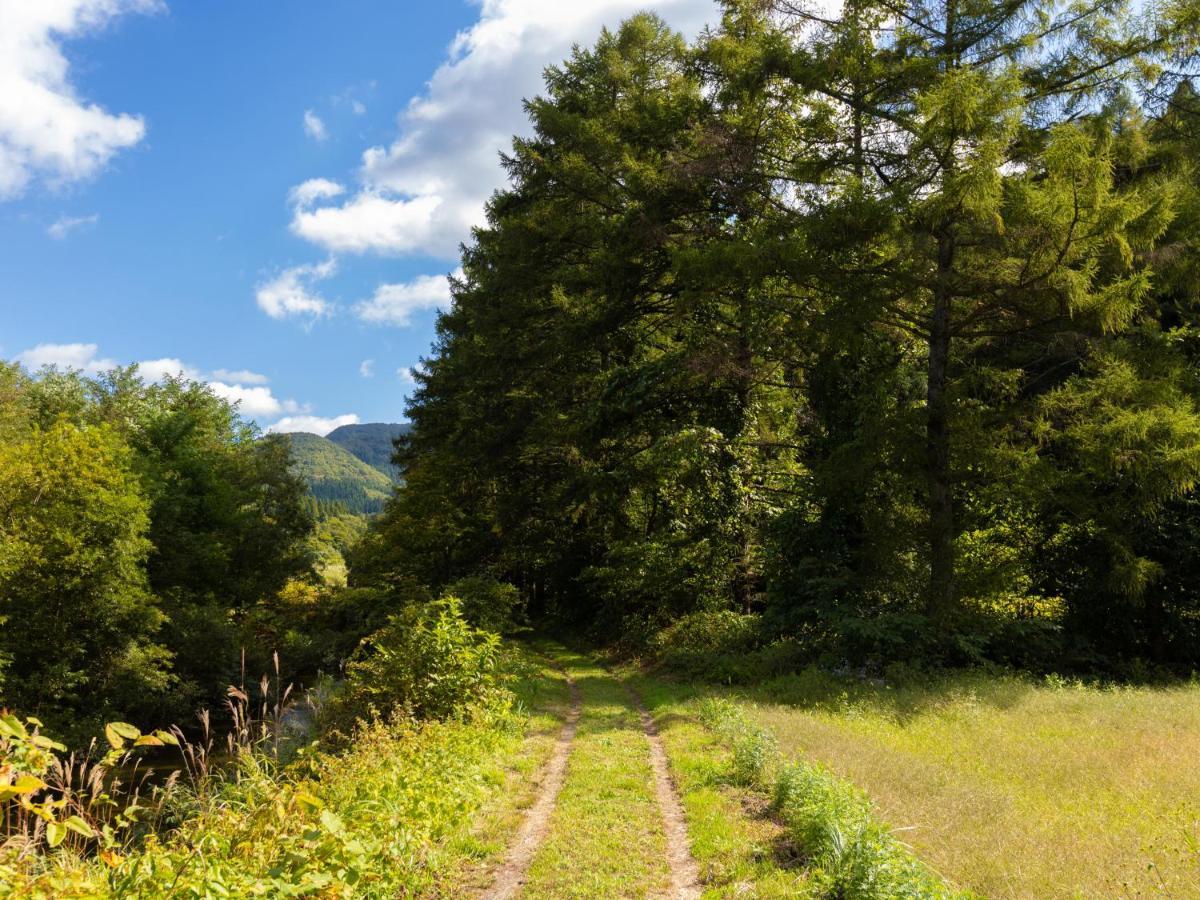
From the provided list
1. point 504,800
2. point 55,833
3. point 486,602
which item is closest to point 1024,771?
point 504,800

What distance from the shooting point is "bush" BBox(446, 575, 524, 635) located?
17.0 m

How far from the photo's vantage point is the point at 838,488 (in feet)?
48.6

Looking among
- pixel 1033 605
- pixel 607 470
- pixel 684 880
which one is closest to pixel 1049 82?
Result: pixel 1033 605

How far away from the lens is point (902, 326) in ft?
47.3

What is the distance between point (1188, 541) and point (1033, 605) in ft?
11.8

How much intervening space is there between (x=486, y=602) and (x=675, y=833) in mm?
12223

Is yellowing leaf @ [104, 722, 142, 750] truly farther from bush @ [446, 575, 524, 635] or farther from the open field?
bush @ [446, 575, 524, 635]

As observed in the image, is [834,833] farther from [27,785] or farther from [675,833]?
[27,785]

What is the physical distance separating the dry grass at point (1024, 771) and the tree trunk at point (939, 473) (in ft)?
6.08

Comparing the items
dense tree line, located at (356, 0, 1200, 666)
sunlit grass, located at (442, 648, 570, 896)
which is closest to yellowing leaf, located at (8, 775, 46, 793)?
sunlit grass, located at (442, 648, 570, 896)

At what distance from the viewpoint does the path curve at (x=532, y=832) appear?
5.35m

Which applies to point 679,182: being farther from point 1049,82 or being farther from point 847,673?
point 847,673

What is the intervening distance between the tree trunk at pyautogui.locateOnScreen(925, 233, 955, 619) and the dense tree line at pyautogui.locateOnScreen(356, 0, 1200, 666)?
0.17ft

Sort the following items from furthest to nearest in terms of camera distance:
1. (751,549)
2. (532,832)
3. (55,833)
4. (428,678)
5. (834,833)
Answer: (751,549)
(428,678)
(532,832)
(834,833)
(55,833)
